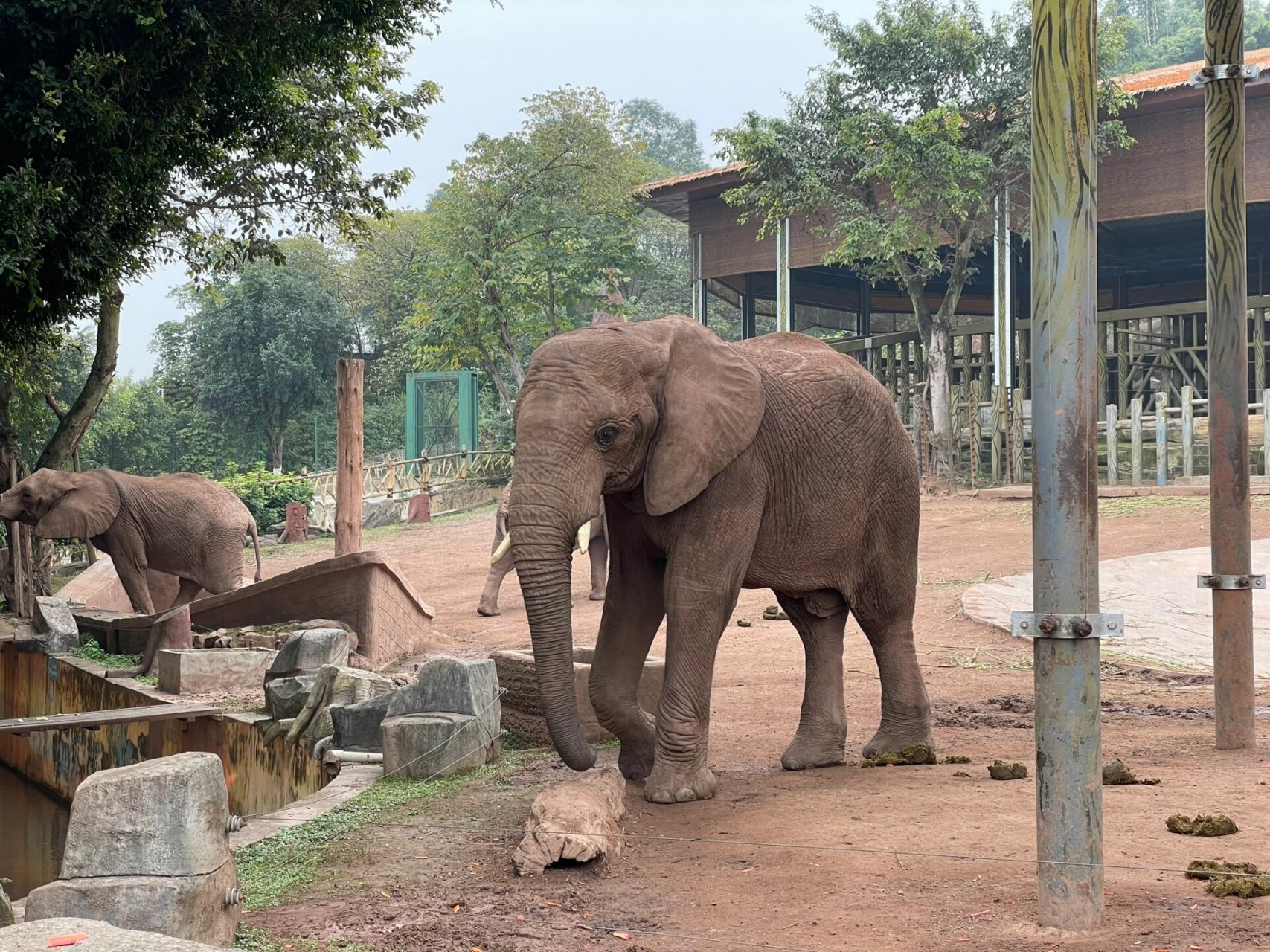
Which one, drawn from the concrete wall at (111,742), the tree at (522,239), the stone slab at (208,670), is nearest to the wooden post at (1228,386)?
the concrete wall at (111,742)

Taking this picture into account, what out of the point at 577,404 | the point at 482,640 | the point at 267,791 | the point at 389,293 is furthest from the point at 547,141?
the point at 577,404

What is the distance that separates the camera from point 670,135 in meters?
90.1

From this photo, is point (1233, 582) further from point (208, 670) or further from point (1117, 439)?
point (1117, 439)

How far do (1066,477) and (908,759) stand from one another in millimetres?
3131

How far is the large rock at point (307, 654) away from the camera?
9805 mm

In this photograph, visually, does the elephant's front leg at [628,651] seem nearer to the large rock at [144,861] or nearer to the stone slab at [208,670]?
the large rock at [144,861]

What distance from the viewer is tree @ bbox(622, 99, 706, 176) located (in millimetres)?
87625

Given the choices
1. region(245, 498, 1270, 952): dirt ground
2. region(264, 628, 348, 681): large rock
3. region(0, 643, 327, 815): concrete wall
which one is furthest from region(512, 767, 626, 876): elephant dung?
region(264, 628, 348, 681): large rock

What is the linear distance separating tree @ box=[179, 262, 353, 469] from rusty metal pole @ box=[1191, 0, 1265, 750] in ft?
126

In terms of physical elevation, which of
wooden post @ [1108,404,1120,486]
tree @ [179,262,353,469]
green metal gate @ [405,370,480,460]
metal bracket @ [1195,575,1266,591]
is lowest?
metal bracket @ [1195,575,1266,591]

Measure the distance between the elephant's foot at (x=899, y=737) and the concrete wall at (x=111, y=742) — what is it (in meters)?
3.27

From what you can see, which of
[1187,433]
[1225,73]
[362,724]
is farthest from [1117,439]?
[362,724]

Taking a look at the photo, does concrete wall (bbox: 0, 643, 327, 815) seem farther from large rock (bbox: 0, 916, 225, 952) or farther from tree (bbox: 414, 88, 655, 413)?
tree (bbox: 414, 88, 655, 413)

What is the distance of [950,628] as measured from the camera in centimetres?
1324
